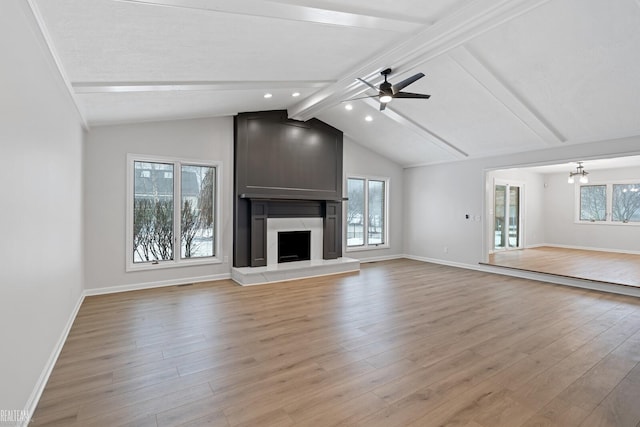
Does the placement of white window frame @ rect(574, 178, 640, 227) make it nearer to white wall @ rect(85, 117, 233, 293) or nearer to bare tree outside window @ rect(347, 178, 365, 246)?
bare tree outside window @ rect(347, 178, 365, 246)

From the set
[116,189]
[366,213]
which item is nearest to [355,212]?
[366,213]

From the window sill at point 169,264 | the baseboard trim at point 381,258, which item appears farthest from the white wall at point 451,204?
the window sill at point 169,264

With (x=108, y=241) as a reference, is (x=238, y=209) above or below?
above

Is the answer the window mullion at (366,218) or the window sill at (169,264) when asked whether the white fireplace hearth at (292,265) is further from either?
the window mullion at (366,218)

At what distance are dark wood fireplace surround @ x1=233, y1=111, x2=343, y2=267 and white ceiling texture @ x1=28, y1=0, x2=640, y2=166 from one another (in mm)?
693

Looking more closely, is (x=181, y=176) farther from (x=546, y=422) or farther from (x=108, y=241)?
(x=546, y=422)

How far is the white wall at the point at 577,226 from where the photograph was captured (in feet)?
30.0

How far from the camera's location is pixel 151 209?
556cm

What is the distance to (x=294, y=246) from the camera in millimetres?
6969

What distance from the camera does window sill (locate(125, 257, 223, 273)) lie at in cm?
532

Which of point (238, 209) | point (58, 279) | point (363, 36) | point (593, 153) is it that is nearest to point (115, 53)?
point (58, 279)

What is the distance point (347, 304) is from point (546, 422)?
2755 millimetres

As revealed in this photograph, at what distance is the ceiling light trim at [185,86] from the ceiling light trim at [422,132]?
5.37 feet

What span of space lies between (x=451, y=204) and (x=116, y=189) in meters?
7.17
